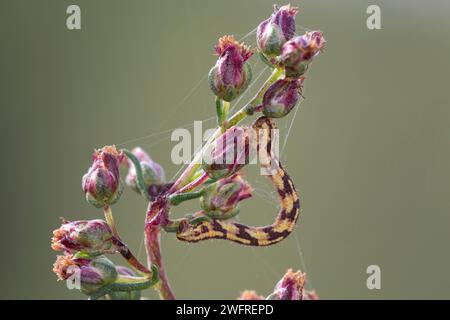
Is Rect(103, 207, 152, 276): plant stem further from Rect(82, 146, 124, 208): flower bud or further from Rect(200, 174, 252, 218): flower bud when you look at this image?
Rect(200, 174, 252, 218): flower bud

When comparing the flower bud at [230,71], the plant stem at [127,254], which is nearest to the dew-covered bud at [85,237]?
the plant stem at [127,254]

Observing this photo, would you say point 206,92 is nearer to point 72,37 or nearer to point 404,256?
point 72,37

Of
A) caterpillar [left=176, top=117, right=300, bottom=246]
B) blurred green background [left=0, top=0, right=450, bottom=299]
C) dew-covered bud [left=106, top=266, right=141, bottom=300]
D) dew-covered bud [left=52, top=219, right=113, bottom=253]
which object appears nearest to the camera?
dew-covered bud [left=52, top=219, right=113, bottom=253]

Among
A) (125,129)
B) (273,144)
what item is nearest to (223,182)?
(273,144)

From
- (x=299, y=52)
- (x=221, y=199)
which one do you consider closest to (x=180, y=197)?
(x=221, y=199)

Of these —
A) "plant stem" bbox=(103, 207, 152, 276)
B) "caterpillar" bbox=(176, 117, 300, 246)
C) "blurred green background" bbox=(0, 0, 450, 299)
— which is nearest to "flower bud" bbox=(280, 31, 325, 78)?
"caterpillar" bbox=(176, 117, 300, 246)

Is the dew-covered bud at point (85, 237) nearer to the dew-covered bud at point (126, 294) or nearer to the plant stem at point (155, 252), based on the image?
the plant stem at point (155, 252)

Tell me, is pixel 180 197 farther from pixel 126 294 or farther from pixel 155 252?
pixel 126 294
